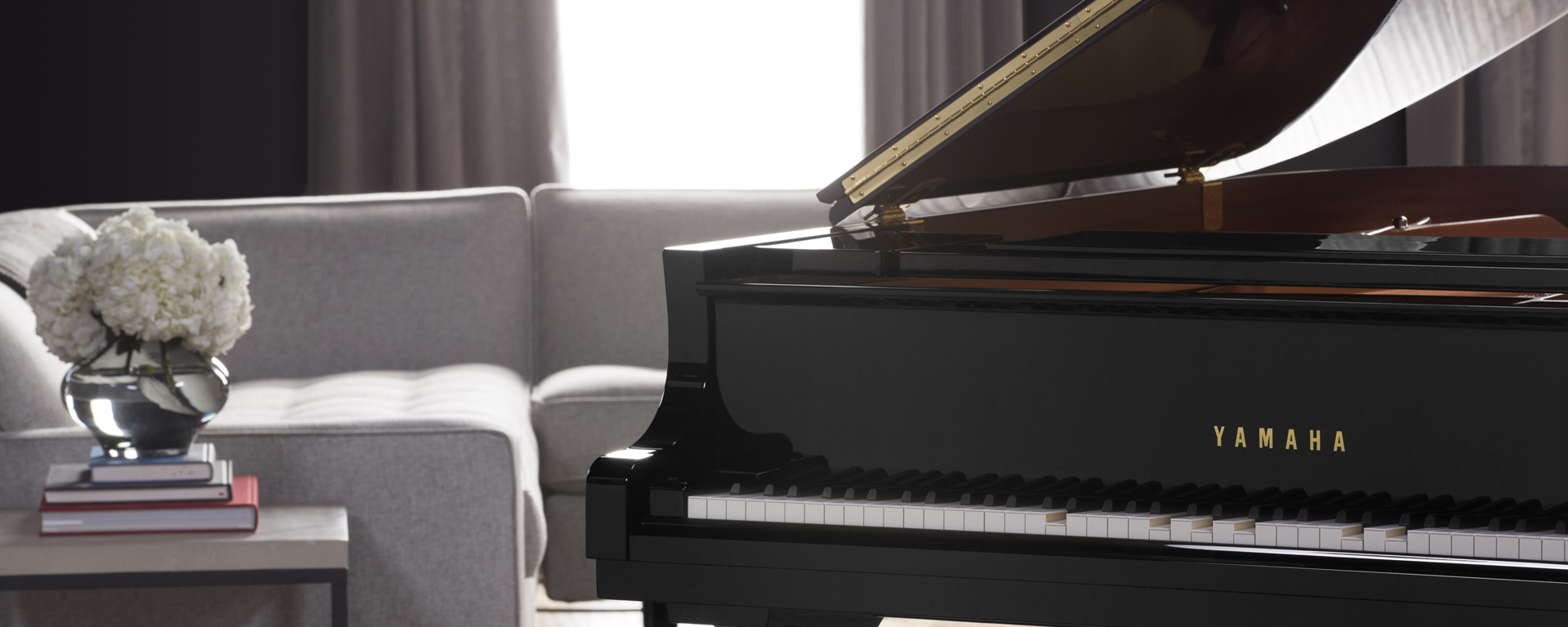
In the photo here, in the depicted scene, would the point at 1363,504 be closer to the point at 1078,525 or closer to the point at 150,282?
the point at 1078,525

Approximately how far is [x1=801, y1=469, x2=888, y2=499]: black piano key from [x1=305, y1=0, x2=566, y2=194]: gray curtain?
2905 mm

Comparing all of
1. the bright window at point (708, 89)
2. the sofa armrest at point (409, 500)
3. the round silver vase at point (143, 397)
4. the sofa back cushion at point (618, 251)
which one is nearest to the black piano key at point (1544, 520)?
the sofa armrest at point (409, 500)

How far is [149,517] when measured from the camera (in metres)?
1.99

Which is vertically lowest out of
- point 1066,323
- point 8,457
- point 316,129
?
point 8,457

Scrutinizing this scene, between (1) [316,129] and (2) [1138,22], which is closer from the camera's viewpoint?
(2) [1138,22]

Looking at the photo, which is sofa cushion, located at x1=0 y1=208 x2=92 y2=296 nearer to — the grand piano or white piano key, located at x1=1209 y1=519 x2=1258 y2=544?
the grand piano

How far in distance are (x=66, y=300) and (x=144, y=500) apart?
33 centimetres

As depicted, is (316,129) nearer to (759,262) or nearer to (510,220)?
(510,220)

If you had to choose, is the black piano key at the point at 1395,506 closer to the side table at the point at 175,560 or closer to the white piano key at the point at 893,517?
the white piano key at the point at 893,517

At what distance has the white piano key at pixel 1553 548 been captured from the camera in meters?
1.18

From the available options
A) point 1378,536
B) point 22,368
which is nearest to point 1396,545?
point 1378,536

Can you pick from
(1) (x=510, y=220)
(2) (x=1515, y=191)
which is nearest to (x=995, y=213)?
(2) (x=1515, y=191)

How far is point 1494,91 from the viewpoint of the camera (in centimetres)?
421

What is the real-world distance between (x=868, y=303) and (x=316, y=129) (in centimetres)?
317
